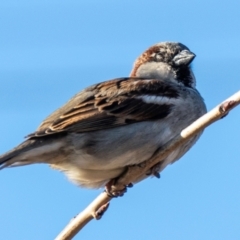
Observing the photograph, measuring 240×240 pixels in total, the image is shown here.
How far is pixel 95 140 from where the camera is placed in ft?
12.1

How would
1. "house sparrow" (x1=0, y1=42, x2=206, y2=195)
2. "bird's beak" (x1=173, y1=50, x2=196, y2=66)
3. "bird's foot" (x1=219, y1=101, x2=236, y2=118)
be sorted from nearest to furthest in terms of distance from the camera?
1. "bird's foot" (x1=219, y1=101, x2=236, y2=118)
2. "house sparrow" (x1=0, y1=42, x2=206, y2=195)
3. "bird's beak" (x1=173, y1=50, x2=196, y2=66)

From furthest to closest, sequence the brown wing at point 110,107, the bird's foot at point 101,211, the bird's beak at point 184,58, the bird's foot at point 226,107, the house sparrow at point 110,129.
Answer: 1. the bird's beak at point 184,58
2. the brown wing at point 110,107
3. the house sparrow at point 110,129
4. the bird's foot at point 101,211
5. the bird's foot at point 226,107

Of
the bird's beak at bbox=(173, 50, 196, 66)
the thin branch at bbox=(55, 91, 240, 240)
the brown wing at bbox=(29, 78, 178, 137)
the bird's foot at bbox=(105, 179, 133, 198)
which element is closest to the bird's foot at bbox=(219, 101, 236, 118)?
the thin branch at bbox=(55, 91, 240, 240)

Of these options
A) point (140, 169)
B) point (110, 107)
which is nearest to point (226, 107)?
point (140, 169)

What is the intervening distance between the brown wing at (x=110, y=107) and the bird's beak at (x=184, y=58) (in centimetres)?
42

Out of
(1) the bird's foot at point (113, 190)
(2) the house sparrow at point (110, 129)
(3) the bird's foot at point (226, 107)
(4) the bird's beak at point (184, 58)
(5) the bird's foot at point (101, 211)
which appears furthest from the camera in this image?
(4) the bird's beak at point (184, 58)

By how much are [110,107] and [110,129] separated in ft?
0.69

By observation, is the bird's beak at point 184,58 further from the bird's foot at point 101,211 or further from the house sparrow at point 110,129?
the bird's foot at point 101,211

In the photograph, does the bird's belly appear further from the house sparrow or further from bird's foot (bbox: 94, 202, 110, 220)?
bird's foot (bbox: 94, 202, 110, 220)

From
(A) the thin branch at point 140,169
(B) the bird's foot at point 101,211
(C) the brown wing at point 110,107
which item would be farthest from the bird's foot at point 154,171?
(B) the bird's foot at point 101,211

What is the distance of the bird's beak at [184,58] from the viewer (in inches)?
182

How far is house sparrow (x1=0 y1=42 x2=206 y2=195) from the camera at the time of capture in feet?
11.8

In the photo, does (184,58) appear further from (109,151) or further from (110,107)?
(109,151)

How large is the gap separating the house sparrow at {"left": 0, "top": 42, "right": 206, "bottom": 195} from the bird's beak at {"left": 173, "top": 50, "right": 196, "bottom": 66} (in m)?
0.30
